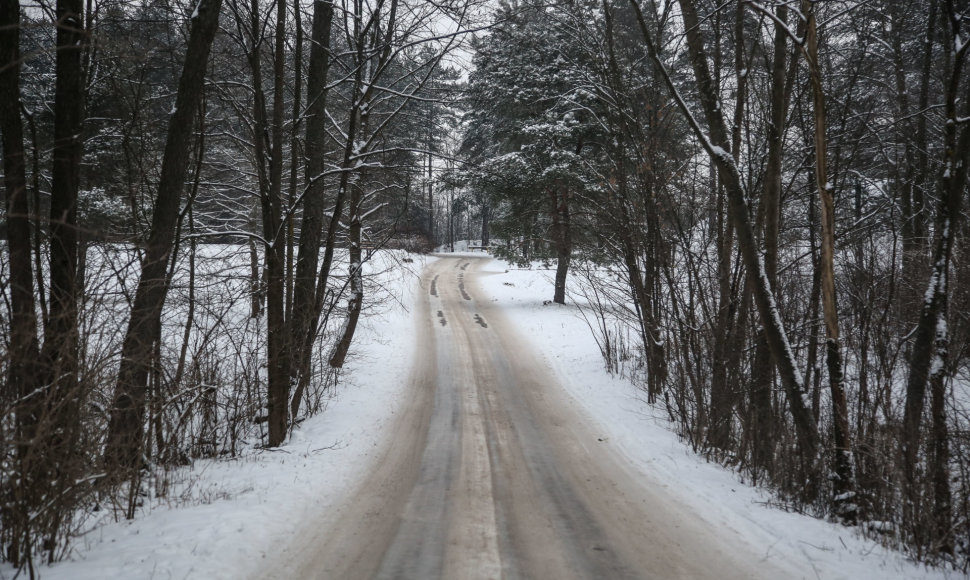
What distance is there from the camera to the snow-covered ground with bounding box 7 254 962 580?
3866 millimetres

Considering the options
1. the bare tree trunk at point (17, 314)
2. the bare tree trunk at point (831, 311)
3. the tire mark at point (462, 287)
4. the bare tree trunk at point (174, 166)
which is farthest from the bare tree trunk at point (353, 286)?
the tire mark at point (462, 287)

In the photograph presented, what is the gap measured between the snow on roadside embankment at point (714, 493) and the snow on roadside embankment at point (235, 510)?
3.63 meters

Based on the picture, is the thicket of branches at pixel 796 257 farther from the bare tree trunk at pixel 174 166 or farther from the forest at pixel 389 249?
the bare tree trunk at pixel 174 166

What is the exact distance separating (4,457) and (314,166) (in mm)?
6641

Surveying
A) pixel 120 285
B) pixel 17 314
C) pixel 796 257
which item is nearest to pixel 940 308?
pixel 796 257

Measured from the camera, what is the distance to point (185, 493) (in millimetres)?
5215

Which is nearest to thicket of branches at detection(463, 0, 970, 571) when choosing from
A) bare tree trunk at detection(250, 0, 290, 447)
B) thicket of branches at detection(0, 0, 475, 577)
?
bare tree trunk at detection(250, 0, 290, 447)

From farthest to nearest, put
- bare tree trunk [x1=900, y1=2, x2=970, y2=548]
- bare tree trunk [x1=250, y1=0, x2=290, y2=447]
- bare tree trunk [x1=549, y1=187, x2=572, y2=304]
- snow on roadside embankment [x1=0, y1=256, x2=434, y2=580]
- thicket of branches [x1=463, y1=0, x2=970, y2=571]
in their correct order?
bare tree trunk [x1=549, y1=187, x2=572, y2=304]
bare tree trunk [x1=250, y1=0, x2=290, y2=447]
thicket of branches [x1=463, y1=0, x2=970, y2=571]
bare tree trunk [x1=900, y1=2, x2=970, y2=548]
snow on roadside embankment [x1=0, y1=256, x2=434, y2=580]

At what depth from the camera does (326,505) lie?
519 centimetres

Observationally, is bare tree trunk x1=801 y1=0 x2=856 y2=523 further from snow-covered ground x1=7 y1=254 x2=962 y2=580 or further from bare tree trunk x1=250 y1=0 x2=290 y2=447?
bare tree trunk x1=250 y1=0 x2=290 y2=447

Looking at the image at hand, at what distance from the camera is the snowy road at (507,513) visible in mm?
4086

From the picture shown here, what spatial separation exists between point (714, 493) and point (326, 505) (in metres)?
4.07

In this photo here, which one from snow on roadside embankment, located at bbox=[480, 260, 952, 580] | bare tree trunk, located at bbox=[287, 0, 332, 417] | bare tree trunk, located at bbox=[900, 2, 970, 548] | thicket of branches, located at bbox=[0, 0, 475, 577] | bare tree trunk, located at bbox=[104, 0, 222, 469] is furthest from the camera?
bare tree trunk, located at bbox=[287, 0, 332, 417]

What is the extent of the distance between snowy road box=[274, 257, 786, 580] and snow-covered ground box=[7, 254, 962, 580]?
283mm
